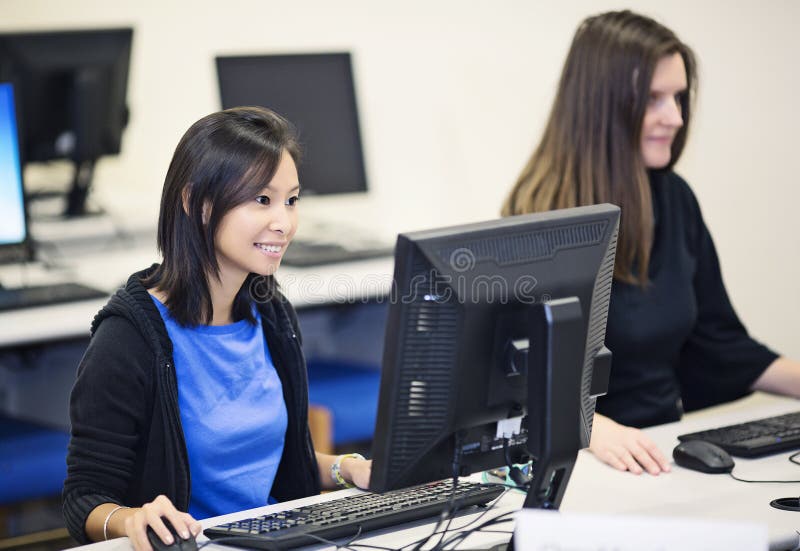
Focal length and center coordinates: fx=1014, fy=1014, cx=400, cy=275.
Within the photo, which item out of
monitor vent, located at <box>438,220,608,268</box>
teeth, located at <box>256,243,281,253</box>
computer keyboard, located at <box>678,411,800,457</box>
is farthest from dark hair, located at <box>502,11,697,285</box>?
monitor vent, located at <box>438,220,608,268</box>

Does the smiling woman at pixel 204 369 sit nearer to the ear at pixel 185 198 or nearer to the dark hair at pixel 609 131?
the ear at pixel 185 198

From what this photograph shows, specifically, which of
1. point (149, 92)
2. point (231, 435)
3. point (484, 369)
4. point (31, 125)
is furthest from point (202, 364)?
point (149, 92)

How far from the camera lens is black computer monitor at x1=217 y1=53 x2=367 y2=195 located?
2.88m

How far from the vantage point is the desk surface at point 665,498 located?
1309mm

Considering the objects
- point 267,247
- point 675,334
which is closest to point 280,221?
point 267,247

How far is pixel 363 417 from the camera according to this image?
8.95ft

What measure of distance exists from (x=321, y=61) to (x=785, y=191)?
186 cm

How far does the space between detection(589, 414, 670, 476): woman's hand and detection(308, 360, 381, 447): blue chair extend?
3.77 feet

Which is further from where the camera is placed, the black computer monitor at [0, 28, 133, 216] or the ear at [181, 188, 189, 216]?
the black computer monitor at [0, 28, 133, 216]

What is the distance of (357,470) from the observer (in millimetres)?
1541

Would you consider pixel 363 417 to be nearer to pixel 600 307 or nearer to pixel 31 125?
pixel 31 125

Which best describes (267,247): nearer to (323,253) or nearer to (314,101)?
(323,253)

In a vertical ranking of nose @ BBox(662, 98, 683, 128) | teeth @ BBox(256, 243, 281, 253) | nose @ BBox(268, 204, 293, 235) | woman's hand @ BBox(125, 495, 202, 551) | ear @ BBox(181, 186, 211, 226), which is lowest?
woman's hand @ BBox(125, 495, 202, 551)

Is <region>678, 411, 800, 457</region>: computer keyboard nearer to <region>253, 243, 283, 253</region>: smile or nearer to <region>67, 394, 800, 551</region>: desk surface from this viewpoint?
<region>67, 394, 800, 551</region>: desk surface
